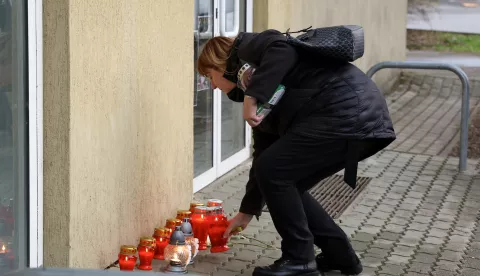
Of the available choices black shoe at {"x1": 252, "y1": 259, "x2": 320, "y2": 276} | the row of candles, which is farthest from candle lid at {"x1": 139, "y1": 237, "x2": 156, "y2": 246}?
black shoe at {"x1": 252, "y1": 259, "x2": 320, "y2": 276}

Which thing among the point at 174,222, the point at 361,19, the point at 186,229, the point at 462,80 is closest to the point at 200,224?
the point at 174,222

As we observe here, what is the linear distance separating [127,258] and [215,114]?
2.96m

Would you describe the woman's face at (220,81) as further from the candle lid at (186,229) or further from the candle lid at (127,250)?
the candle lid at (127,250)

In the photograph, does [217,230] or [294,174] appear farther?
[217,230]

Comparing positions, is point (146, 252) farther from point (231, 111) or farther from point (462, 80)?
point (462, 80)

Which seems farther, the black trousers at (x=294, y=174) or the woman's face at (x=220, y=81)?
the woman's face at (x=220, y=81)

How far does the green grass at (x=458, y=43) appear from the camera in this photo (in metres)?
21.2

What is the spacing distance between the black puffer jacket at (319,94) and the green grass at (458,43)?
16.2 m

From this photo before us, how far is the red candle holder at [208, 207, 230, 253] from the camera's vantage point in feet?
18.7

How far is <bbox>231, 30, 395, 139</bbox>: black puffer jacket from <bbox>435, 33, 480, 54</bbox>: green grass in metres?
16.2

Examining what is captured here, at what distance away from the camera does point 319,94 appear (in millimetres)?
5051

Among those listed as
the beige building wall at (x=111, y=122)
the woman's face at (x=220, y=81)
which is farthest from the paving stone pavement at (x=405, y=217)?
the woman's face at (x=220, y=81)

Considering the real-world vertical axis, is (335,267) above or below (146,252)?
below

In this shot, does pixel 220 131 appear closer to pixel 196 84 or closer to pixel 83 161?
pixel 196 84
